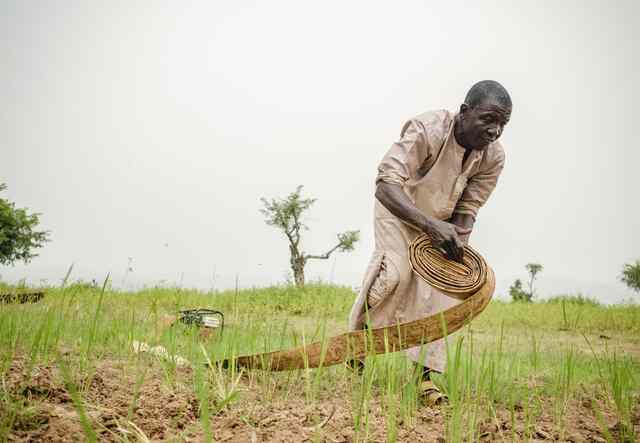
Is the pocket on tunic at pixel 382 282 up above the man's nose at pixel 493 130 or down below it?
below

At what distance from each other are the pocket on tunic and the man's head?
2.94ft

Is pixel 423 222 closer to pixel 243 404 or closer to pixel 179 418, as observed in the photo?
pixel 243 404

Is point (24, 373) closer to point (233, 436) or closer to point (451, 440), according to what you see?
point (233, 436)

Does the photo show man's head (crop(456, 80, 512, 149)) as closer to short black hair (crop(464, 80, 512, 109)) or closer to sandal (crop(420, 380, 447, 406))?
short black hair (crop(464, 80, 512, 109))

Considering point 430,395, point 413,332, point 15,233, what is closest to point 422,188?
point 413,332

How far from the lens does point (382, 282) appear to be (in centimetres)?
268

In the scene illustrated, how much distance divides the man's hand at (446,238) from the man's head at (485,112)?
2.18ft

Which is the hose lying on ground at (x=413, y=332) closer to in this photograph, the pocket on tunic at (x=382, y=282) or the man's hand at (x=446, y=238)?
the man's hand at (x=446, y=238)

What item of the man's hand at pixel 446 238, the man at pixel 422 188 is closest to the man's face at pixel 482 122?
the man at pixel 422 188

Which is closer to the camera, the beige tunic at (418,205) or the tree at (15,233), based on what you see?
the beige tunic at (418,205)

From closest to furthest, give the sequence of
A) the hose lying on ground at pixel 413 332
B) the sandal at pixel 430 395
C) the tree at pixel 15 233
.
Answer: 1. the hose lying on ground at pixel 413 332
2. the sandal at pixel 430 395
3. the tree at pixel 15 233

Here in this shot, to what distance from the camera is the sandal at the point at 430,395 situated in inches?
87.8

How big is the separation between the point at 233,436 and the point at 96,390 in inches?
26.3

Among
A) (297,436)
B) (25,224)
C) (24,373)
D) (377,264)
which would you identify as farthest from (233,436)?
(25,224)
